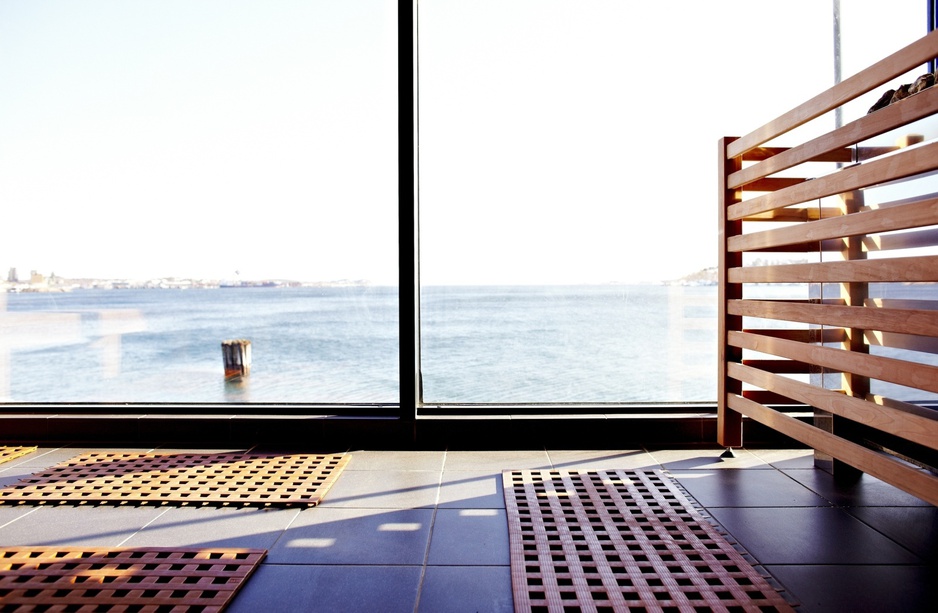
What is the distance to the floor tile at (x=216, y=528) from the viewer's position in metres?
1.67

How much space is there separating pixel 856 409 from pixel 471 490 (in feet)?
4.07

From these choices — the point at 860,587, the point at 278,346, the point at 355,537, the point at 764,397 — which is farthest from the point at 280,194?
the point at 860,587

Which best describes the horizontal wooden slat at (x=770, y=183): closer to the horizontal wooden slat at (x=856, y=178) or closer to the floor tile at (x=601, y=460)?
the horizontal wooden slat at (x=856, y=178)

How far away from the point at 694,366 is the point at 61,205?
11.8 feet

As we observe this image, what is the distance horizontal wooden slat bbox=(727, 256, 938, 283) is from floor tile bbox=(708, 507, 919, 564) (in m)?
0.74

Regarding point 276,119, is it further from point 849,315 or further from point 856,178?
point 849,315

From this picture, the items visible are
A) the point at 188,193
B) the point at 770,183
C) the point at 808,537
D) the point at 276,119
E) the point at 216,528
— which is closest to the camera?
the point at 808,537

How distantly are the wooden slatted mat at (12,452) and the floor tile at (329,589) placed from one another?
1.79 metres

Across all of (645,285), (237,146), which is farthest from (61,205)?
(645,285)

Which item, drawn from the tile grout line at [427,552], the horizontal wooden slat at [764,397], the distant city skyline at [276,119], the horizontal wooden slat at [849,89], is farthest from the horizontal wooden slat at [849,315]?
the tile grout line at [427,552]

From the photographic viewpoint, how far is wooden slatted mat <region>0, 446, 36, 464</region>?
2.52 meters

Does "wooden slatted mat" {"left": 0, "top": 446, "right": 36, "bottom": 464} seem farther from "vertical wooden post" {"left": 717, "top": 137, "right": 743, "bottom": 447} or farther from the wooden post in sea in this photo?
"vertical wooden post" {"left": 717, "top": 137, "right": 743, "bottom": 447}

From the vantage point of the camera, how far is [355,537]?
169 cm

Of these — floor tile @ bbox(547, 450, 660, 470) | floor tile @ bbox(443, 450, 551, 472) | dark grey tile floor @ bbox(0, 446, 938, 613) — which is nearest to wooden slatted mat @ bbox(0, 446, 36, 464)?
dark grey tile floor @ bbox(0, 446, 938, 613)
